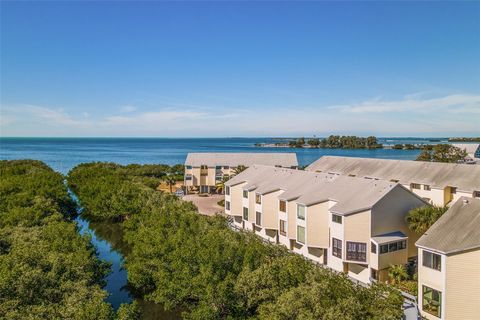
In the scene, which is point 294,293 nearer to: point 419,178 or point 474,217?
point 474,217

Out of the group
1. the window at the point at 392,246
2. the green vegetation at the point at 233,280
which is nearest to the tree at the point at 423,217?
the window at the point at 392,246

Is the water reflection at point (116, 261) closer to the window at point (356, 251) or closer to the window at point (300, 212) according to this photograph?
the window at point (300, 212)

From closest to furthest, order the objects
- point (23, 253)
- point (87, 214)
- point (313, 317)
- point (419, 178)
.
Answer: point (313, 317) < point (23, 253) < point (419, 178) < point (87, 214)

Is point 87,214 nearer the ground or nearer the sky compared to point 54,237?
nearer the ground

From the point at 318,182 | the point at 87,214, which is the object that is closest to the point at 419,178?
the point at 318,182

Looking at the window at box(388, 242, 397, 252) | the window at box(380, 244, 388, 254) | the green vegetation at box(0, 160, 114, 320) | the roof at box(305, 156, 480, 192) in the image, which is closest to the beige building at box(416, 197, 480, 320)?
the window at box(380, 244, 388, 254)

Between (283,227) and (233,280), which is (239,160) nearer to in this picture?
(283,227)
